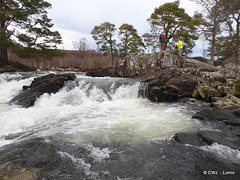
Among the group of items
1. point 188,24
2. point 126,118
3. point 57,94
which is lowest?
point 126,118

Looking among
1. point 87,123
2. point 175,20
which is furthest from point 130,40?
point 87,123

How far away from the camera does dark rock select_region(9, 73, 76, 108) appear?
720 cm

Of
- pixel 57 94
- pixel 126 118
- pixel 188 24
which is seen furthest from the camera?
pixel 188 24

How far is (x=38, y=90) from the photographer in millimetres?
7945

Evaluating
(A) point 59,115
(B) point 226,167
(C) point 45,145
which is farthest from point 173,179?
(A) point 59,115

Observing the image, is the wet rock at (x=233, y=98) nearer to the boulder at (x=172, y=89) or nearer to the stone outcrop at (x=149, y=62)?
the boulder at (x=172, y=89)

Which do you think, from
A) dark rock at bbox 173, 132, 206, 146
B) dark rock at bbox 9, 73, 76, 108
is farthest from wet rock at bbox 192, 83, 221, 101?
dark rock at bbox 9, 73, 76, 108

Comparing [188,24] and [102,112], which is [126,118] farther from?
[188,24]

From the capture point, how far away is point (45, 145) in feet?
9.46

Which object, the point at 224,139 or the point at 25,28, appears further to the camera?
the point at 25,28

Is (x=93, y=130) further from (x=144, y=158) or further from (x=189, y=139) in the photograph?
(x=189, y=139)

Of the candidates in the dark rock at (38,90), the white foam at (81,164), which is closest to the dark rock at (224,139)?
the white foam at (81,164)

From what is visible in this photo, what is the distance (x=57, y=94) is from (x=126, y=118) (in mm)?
4970

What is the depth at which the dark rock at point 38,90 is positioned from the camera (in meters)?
7.20
